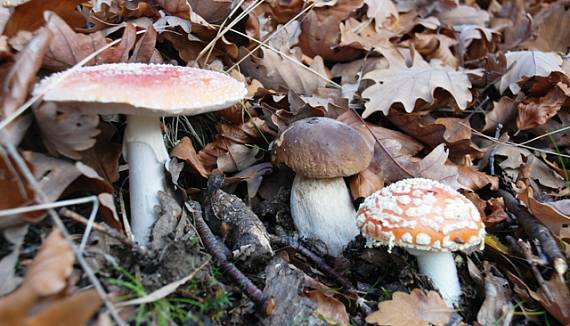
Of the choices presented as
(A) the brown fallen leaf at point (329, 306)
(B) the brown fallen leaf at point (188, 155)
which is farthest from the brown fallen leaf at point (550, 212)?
(B) the brown fallen leaf at point (188, 155)

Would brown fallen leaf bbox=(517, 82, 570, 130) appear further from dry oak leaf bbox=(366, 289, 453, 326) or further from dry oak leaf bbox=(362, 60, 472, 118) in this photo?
dry oak leaf bbox=(366, 289, 453, 326)

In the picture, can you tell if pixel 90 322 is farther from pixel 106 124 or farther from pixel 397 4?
pixel 397 4

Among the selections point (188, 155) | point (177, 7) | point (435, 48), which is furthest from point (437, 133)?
point (177, 7)

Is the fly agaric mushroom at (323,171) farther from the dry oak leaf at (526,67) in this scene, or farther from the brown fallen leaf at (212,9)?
the dry oak leaf at (526,67)

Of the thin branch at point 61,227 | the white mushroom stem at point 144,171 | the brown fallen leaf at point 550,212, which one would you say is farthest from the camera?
the brown fallen leaf at point 550,212

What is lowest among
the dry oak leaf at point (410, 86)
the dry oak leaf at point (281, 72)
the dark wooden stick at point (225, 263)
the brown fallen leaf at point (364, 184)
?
the brown fallen leaf at point (364, 184)

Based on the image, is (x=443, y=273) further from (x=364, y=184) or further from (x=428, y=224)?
(x=364, y=184)

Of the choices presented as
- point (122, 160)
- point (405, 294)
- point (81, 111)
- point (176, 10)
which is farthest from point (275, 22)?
point (405, 294)
